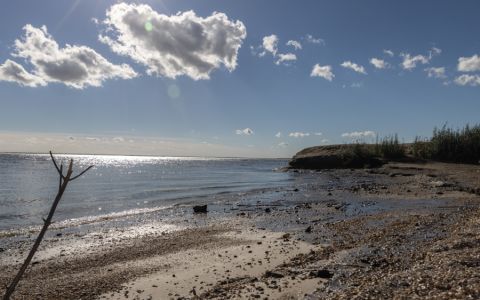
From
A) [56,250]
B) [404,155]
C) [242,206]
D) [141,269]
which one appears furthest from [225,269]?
[404,155]

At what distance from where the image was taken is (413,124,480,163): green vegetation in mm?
43188

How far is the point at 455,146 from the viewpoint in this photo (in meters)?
44.1

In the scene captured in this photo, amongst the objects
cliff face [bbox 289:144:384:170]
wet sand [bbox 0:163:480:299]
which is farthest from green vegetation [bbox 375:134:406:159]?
wet sand [bbox 0:163:480:299]

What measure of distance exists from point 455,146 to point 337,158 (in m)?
15.0

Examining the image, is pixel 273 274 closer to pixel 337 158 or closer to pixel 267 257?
pixel 267 257

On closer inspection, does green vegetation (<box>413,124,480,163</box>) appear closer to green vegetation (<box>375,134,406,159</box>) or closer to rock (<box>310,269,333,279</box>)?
green vegetation (<box>375,134,406,159</box>)

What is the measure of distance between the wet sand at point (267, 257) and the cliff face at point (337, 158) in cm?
3371

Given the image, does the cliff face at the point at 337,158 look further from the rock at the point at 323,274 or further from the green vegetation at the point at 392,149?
the rock at the point at 323,274

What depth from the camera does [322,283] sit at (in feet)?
24.7

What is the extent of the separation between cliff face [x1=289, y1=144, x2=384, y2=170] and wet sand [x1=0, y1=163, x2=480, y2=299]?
3371 centimetres

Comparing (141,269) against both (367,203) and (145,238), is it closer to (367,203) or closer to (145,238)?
(145,238)

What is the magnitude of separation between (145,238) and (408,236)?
334 inches

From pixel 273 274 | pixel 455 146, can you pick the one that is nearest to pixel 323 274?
pixel 273 274

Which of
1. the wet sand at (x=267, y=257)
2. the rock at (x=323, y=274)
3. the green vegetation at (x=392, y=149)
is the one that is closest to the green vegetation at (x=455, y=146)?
the green vegetation at (x=392, y=149)
